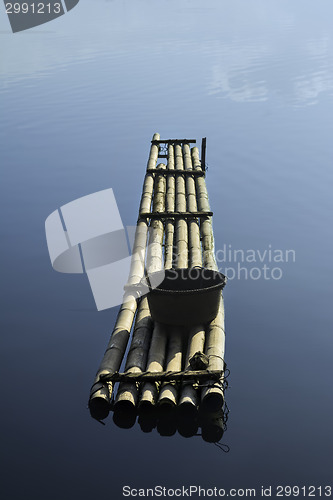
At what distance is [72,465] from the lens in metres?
12.0

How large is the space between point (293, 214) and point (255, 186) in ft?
11.8

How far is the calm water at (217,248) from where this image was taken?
1214cm

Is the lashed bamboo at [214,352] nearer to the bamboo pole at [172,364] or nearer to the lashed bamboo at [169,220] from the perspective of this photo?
the bamboo pole at [172,364]

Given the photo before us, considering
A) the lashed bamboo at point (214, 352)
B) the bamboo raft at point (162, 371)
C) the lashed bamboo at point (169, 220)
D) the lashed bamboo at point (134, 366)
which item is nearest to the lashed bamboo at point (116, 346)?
the bamboo raft at point (162, 371)

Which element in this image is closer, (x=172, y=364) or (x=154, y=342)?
(x=172, y=364)

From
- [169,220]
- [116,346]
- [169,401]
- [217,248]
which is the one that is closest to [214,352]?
[169,401]

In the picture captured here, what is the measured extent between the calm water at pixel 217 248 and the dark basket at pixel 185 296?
5.62 feet

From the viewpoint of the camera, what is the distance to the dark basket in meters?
14.3

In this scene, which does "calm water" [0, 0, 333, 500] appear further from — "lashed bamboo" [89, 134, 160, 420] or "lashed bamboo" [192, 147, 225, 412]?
"lashed bamboo" [192, 147, 225, 412]

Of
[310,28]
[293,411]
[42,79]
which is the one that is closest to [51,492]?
[293,411]

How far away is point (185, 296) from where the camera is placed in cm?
1424

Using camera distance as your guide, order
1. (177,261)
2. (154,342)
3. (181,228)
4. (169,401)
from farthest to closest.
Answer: (181,228) < (177,261) < (154,342) < (169,401)

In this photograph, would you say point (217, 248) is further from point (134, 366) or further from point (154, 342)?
point (134, 366)

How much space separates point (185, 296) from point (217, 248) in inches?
318
